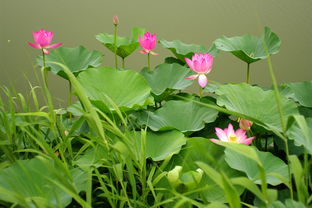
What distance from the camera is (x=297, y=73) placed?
2.32 m

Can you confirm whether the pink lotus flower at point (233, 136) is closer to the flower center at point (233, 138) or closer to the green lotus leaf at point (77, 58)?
the flower center at point (233, 138)

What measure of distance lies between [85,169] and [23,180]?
0.33 feet

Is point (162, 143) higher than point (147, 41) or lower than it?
lower

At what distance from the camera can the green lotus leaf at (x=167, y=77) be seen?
3.50 feet

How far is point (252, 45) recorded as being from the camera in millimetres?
1187

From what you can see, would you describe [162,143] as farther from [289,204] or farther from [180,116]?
[289,204]

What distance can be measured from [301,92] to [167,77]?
0.32m

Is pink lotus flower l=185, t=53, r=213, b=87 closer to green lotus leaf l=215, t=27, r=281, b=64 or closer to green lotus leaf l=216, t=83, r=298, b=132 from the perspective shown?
green lotus leaf l=216, t=83, r=298, b=132

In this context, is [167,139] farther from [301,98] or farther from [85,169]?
[301,98]

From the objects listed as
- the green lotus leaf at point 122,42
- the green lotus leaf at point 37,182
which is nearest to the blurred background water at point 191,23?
the green lotus leaf at point 122,42

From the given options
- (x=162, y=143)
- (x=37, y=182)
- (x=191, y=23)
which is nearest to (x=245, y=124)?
(x=162, y=143)

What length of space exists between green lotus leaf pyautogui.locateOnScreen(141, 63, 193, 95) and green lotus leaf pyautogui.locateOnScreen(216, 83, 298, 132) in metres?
0.19

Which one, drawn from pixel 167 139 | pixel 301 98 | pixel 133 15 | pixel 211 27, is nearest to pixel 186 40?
pixel 211 27

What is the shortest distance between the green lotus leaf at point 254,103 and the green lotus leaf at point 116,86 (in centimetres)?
17
